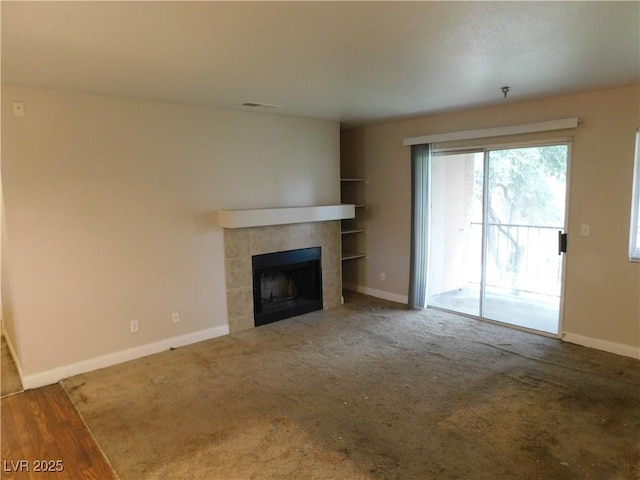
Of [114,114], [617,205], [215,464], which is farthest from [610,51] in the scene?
[114,114]

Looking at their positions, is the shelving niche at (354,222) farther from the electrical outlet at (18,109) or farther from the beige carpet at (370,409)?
the electrical outlet at (18,109)

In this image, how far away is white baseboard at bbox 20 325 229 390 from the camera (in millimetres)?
3434

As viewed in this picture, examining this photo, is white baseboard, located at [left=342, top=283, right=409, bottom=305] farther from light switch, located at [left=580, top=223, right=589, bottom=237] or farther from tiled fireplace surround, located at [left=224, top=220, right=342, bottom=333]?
light switch, located at [left=580, top=223, right=589, bottom=237]

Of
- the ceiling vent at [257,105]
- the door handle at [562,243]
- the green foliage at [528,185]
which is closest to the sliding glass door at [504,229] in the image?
the green foliage at [528,185]

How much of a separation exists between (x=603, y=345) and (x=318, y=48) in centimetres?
385

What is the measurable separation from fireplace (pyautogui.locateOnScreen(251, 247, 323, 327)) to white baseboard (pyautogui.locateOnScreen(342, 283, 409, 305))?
42.5 inches

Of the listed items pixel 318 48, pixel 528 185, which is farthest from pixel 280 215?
pixel 528 185

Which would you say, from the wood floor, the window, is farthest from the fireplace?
the window

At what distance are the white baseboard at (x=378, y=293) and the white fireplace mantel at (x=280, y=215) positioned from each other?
133cm

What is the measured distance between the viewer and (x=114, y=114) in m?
3.66

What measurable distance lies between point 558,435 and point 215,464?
2.18 m

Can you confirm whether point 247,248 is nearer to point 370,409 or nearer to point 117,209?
point 117,209

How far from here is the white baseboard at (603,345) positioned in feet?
12.3

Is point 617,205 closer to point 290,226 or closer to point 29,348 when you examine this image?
point 290,226
